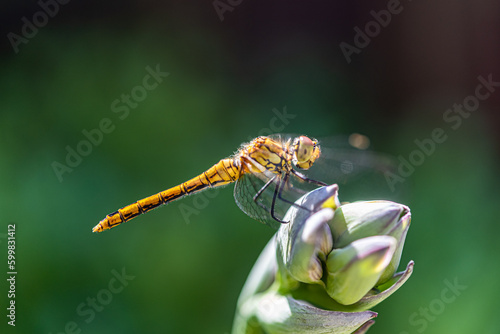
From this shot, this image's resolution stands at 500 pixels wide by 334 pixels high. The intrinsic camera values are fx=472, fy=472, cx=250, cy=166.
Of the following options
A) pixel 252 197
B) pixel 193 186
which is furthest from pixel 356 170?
pixel 193 186

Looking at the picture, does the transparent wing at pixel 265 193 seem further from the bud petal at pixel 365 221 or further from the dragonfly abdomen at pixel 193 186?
the bud petal at pixel 365 221

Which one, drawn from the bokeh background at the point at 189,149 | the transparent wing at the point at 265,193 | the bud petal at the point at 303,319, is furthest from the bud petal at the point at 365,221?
the bokeh background at the point at 189,149

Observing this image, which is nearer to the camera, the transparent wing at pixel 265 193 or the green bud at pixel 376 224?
the green bud at pixel 376 224

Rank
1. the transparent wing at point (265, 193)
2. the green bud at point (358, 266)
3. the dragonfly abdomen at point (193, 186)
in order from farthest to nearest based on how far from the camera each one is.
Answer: the dragonfly abdomen at point (193, 186)
the transparent wing at point (265, 193)
the green bud at point (358, 266)

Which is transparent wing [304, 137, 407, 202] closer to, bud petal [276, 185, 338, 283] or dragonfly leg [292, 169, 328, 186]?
dragonfly leg [292, 169, 328, 186]

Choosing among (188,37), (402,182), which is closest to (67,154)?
(188,37)

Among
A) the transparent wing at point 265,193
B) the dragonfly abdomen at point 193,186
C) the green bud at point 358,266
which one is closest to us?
the green bud at point 358,266

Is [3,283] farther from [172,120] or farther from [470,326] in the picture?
[470,326]

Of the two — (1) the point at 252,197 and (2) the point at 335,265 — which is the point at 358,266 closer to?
(2) the point at 335,265
